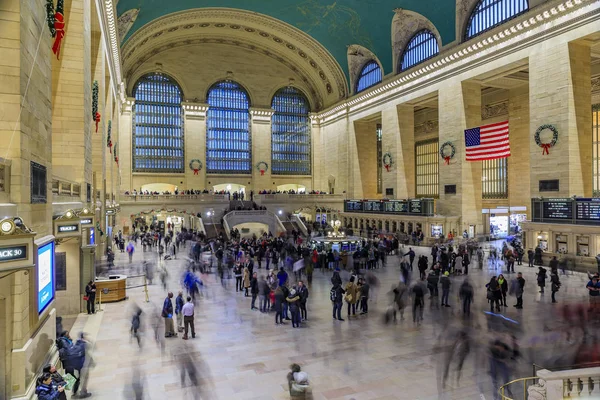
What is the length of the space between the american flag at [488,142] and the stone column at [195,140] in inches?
932

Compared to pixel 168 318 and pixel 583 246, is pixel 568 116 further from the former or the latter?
pixel 168 318

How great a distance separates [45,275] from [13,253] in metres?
2.23

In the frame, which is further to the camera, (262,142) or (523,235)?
(262,142)

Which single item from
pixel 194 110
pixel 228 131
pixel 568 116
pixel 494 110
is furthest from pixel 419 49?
pixel 194 110

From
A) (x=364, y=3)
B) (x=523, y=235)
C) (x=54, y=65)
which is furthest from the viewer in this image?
(x=364, y=3)

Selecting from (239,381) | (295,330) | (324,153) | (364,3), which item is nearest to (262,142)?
(324,153)

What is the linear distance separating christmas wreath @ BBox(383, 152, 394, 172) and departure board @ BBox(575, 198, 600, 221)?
49.5 ft

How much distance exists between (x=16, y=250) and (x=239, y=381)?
3.75m

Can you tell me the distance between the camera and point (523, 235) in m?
18.3

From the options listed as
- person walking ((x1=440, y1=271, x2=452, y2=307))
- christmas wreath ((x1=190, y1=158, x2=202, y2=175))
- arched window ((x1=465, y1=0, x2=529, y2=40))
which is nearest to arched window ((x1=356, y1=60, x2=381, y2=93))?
arched window ((x1=465, y1=0, x2=529, y2=40))

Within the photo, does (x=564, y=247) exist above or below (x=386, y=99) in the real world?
below

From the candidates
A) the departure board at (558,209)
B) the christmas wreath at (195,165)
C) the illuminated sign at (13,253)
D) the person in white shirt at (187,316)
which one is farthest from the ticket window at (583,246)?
the christmas wreath at (195,165)

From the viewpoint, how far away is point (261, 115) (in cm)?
3938

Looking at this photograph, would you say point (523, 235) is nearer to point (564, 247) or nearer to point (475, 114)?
point (564, 247)
